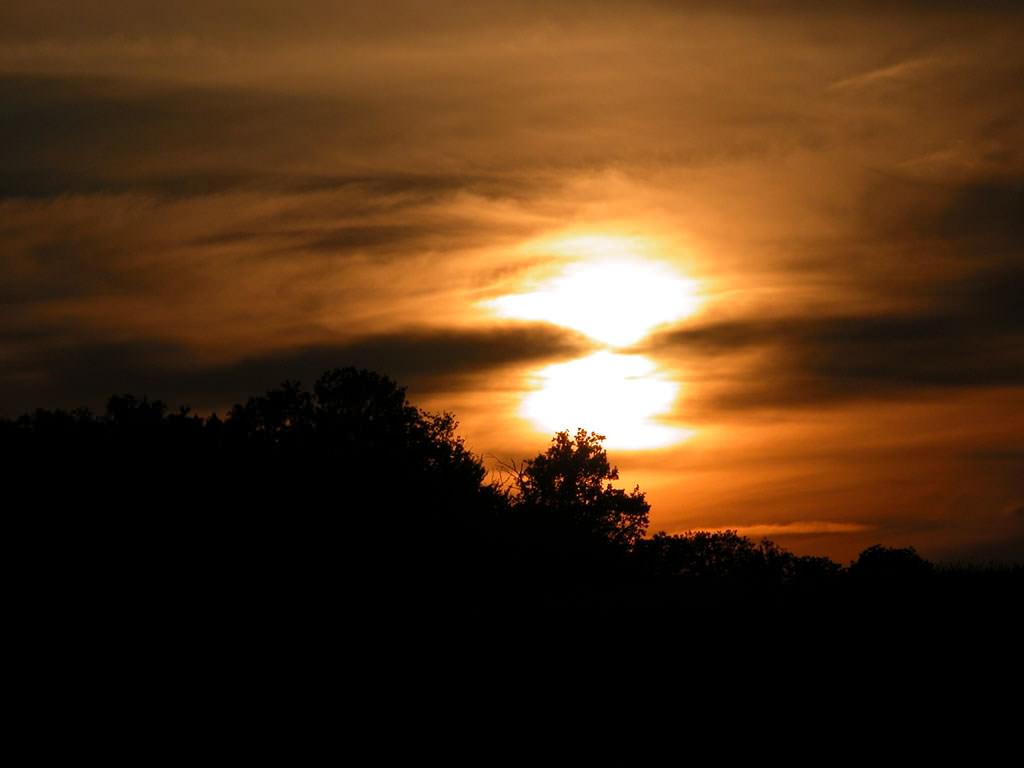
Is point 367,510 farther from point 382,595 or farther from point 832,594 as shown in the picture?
point 832,594

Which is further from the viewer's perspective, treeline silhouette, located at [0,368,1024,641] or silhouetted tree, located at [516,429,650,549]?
silhouetted tree, located at [516,429,650,549]

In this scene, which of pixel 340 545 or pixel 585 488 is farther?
pixel 585 488

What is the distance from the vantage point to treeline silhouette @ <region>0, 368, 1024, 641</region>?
96.3 ft

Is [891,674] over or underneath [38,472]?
underneath

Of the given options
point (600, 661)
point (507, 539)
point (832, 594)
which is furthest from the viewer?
point (507, 539)

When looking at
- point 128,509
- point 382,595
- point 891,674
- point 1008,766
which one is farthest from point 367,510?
point 1008,766

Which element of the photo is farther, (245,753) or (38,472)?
(38,472)

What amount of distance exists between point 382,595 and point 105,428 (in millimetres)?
14643

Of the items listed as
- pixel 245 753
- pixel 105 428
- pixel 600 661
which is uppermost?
pixel 105 428

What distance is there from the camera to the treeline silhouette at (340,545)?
29.3 metres

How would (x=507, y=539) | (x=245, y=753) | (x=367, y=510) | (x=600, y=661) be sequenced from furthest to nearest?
(x=507, y=539), (x=367, y=510), (x=600, y=661), (x=245, y=753)

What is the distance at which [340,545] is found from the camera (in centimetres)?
4544

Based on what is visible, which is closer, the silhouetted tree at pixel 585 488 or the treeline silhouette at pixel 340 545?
the treeline silhouette at pixel 340 545

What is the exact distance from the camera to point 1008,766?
64.5ft
